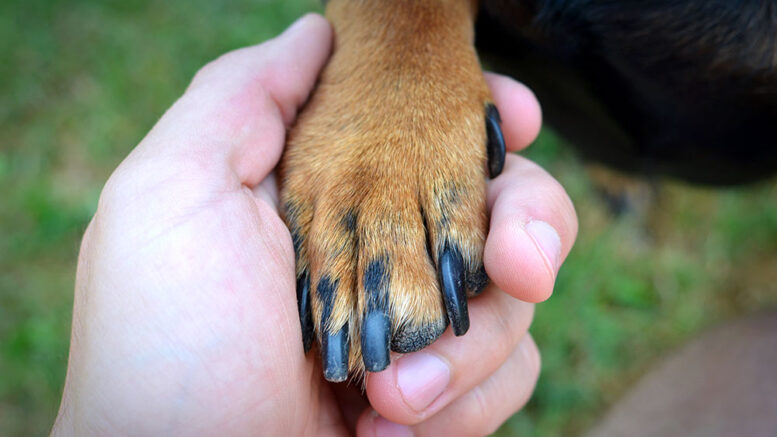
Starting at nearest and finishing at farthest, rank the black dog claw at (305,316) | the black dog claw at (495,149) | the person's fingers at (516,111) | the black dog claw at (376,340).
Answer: the black dog claw at (376,340) < the black dog claw at (305,316) < the black dog claw at (495,149) < the person's fingers at (516,111)

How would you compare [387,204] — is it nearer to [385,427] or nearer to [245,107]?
[245,107]

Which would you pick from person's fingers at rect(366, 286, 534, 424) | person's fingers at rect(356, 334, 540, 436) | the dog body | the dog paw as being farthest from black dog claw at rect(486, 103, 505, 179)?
person's fingers at rect(356, 334, 540, 436)

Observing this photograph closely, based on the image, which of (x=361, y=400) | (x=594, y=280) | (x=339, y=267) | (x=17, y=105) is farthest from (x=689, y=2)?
(x=17, y=105)

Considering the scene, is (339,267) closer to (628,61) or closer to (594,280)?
(628,61)

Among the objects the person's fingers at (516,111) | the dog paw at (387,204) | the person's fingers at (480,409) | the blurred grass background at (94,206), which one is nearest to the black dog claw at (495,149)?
Answer: the dog paw at (387,204)

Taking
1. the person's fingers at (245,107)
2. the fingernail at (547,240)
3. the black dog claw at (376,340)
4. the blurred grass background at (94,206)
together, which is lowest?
the blurred grass background at (94,206)

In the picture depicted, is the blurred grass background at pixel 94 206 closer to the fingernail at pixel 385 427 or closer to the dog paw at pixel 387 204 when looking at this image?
the fingernail at pixel 385 427

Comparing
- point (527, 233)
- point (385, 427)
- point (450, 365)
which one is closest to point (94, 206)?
point (385, 427)
